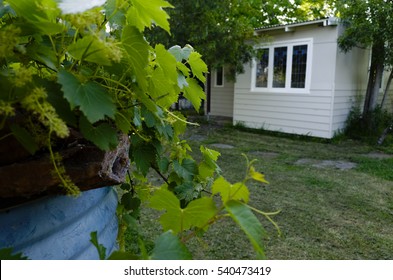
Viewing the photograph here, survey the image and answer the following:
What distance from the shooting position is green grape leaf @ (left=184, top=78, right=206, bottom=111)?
2.92ft

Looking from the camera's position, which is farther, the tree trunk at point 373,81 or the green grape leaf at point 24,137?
the tree trunk at point 373,81

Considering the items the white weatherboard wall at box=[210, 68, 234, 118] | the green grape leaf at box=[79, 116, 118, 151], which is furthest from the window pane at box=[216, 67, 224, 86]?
the green grape leaf at box=[79, 116, 118, 151]

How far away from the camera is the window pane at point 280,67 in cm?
911

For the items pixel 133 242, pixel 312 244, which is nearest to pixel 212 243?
pixel 133 242

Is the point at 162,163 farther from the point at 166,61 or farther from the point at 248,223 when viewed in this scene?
the point at 248,223

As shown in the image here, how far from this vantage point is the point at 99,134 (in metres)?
0.52

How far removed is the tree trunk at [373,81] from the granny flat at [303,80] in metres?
0.34

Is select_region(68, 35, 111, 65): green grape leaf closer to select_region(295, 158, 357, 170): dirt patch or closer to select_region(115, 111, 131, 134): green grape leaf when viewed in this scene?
select_region(115, 111, 131, 134): green grape leaf

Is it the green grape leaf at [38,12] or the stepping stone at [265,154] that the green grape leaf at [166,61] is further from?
the stepping stone at [265,154]

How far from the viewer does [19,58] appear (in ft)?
1.62

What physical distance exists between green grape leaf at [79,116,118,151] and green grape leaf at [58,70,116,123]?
0.14ft

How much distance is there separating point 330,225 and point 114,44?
3582 mm

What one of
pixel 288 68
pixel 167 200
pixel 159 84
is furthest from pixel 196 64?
pixel 288 68

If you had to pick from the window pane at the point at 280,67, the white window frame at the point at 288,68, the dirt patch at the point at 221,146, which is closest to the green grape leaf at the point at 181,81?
the dirt patch at the point at 221,146
